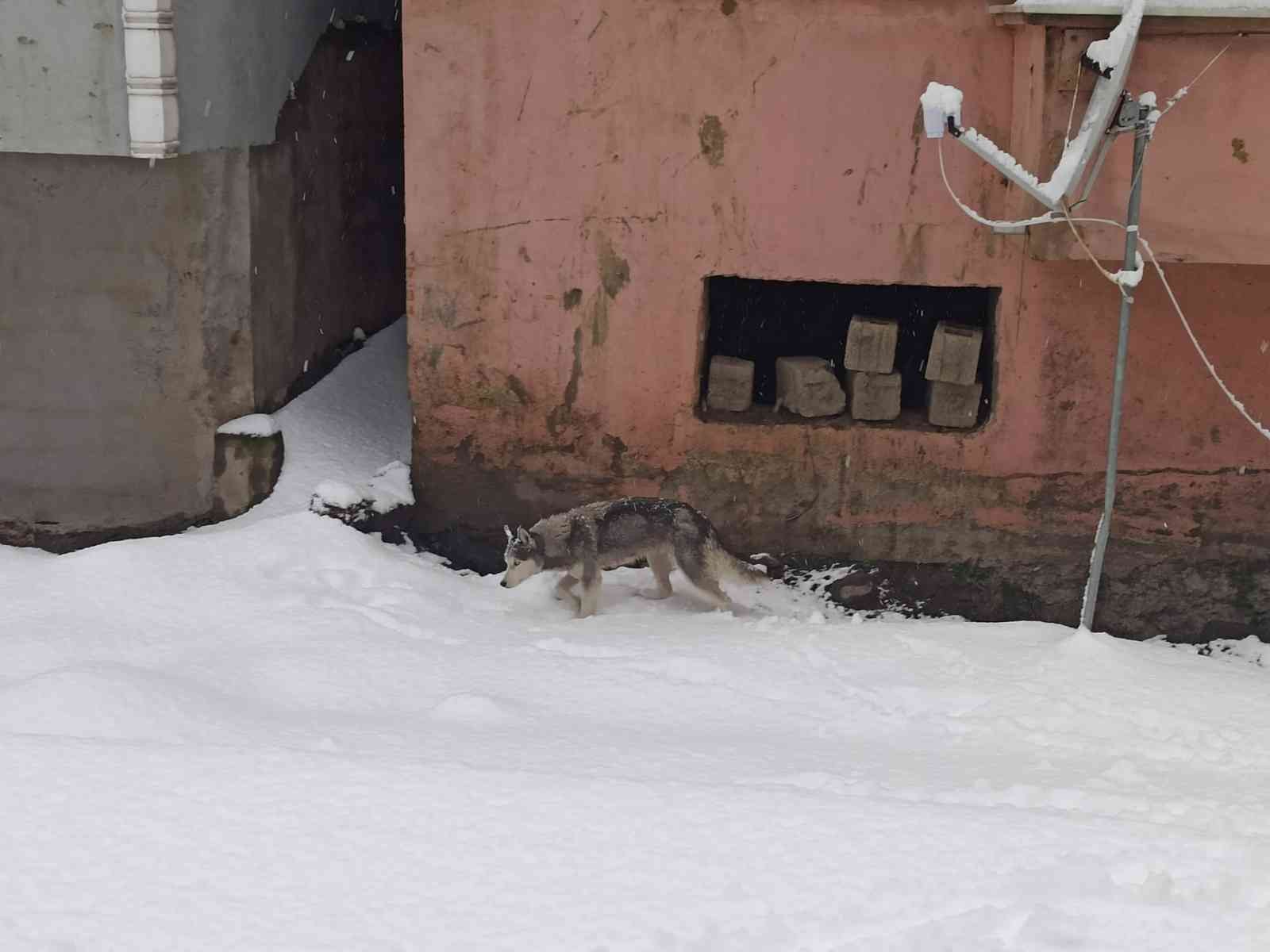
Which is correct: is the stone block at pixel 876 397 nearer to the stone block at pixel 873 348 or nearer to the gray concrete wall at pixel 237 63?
the stone block at pixel 873 348

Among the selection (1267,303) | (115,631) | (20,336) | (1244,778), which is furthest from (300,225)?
(1244,778)

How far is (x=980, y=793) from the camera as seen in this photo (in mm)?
5426

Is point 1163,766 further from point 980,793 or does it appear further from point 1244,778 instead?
point 980,793

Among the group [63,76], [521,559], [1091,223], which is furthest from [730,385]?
[63,76]

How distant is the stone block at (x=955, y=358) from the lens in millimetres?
7930

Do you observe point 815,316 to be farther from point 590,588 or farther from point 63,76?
point 63,76

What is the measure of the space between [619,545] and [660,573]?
0.46 m

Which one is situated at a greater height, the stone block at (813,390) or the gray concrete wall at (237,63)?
the gray concrete wall at (237,63)

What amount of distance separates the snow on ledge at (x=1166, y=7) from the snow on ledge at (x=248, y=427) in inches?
179

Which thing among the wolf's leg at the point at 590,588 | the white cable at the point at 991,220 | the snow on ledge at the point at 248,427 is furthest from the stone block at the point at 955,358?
the snow on ledge at the point at 248,427

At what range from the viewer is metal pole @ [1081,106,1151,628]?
641cm

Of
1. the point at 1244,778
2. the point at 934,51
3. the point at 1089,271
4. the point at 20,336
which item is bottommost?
the point at 1244,778

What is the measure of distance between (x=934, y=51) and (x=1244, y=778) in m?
3.72

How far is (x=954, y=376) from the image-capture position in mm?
7957
